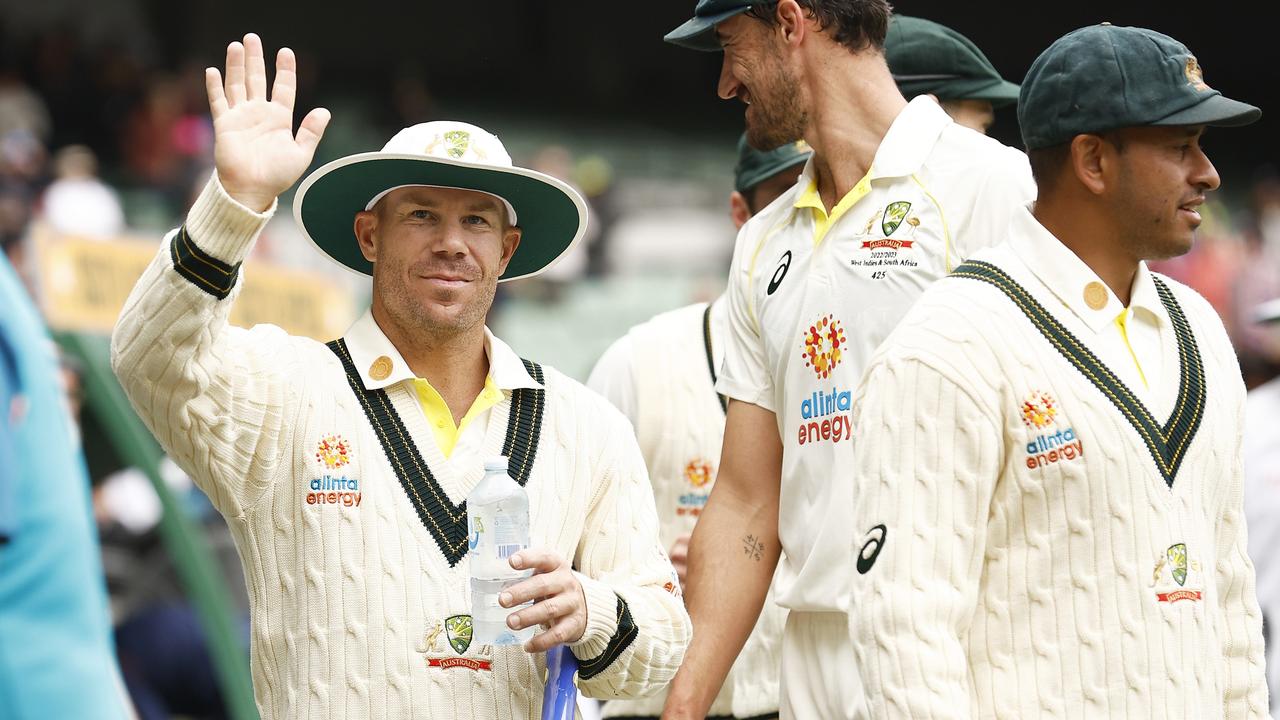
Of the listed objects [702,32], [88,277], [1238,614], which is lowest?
[1238,614]

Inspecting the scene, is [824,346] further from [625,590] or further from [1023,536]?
[1023,536]

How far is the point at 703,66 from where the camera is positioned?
2908 cm

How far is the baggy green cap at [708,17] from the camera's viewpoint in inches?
173

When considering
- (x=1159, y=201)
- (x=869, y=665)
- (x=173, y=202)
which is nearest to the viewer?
(x=869, y=665)

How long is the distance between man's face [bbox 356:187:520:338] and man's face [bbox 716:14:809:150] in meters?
0.68

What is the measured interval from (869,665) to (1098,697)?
429 mm

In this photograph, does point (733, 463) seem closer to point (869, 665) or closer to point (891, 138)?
point (891, 138)

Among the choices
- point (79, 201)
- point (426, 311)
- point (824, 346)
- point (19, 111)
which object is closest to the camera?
point (426, 311)

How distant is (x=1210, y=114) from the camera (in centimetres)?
348

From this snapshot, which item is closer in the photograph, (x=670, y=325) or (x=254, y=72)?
(x=254, y=72)

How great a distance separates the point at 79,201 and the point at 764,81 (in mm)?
12405

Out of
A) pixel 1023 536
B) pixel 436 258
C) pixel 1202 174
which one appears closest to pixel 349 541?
pixel 436 258

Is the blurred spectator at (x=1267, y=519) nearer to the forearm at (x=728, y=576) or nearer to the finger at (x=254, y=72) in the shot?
the forearm at (x=728, y=576)

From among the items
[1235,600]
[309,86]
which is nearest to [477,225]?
[1235,600]
